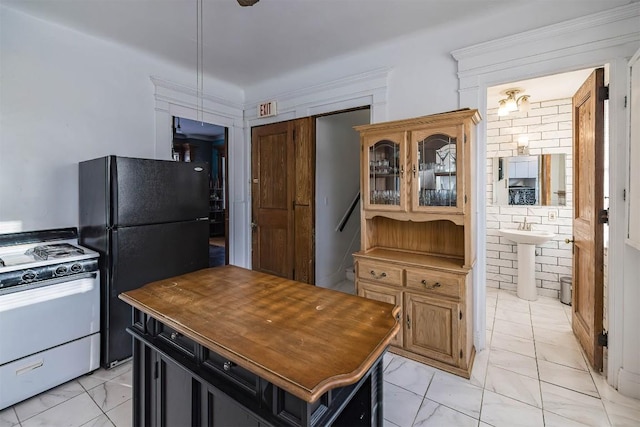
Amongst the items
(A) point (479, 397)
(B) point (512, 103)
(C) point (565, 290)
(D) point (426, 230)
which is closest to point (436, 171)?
(D) point (426, 230)

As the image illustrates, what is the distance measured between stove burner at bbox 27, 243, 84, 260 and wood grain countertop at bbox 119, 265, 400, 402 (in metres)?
1.12

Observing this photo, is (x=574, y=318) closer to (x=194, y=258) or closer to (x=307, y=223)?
(x=307, y=223)

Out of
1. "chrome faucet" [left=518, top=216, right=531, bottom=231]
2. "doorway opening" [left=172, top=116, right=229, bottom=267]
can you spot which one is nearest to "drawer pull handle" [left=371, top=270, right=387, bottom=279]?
"chrome faucet" [left=518, top=216, right=531, bottom=231]

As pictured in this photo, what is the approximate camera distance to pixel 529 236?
3.44m

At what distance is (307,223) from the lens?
3.52 meters

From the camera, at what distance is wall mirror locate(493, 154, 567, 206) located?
365cm

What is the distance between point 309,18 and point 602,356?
3.44 meters

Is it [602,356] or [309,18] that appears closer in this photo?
[602,356]

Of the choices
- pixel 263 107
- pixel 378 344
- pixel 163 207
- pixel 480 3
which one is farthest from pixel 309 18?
pixel 378 344

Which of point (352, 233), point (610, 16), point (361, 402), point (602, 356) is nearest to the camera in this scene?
point (361, 402)

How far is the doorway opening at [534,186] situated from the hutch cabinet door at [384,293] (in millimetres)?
1523

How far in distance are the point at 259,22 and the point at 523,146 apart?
3470 millimetres

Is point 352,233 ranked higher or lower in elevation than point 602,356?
higher

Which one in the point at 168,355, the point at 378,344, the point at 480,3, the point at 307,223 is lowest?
the point at 168,355
